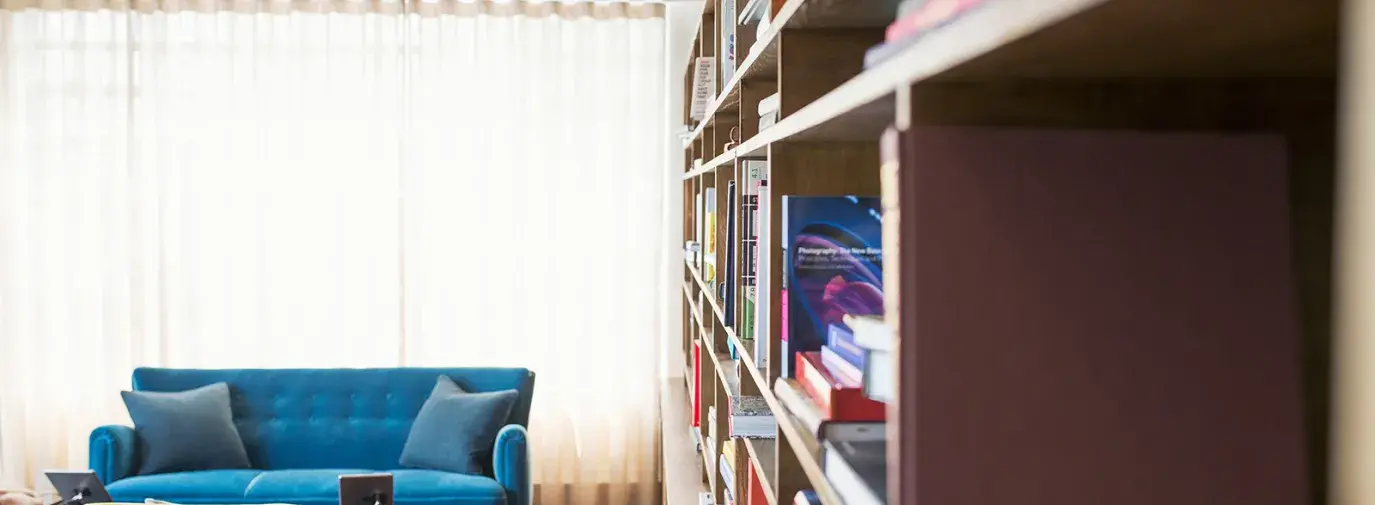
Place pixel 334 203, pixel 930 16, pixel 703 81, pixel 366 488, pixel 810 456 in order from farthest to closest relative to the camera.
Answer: pixel 334 203
pixel 703 81
pixel 366 488
pixel 810 456
pixel 930 16

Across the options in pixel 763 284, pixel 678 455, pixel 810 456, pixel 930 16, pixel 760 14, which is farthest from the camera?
pixel 678 455

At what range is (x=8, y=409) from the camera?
468 cm

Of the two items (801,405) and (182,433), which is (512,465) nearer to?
(182,433)

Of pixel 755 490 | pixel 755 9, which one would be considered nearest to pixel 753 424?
pixel 755 490

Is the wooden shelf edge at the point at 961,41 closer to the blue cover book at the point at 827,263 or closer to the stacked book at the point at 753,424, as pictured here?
the blue cover book at the point at 827,263

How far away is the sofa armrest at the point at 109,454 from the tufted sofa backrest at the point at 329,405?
0.36 metres

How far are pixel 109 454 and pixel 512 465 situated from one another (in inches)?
57.1

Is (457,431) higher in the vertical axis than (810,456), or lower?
lower

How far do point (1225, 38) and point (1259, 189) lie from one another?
11 cm

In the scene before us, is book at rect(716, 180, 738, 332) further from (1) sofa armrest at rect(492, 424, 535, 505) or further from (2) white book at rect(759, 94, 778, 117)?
(1) sofa armrest at rect(492, 424, 535, 505)

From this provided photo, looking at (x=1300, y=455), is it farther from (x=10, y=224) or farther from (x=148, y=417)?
(x=10, y=224)

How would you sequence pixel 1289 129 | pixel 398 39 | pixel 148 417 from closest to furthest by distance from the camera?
pixel 1289 129, pixel 148 417, pixel 398 39

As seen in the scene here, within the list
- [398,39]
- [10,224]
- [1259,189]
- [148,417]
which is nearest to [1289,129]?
[1259,189]

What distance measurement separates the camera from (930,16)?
0.66 meters
